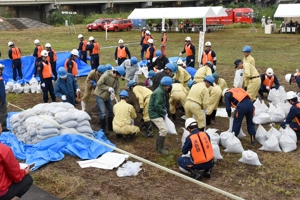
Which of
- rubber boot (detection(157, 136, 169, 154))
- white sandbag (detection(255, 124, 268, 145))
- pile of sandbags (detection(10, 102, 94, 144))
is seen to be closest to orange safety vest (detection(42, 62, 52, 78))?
pile of sandbags (detection(10, 102, 94, 144))

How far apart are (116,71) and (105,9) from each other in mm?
43566

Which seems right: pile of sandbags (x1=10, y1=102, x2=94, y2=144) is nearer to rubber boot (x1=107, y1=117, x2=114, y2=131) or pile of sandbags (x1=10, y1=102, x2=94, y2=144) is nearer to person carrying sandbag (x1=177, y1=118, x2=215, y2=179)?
rubber boot (x1=107, y1=117, x2=114, y2=131)

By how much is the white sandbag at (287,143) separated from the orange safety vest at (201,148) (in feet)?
6.58

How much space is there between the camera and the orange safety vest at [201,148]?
526cm

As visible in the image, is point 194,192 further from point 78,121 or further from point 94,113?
point 94,113

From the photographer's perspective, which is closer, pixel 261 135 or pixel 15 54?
pixel 261 135

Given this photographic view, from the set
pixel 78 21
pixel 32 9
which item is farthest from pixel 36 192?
pixel 32 9

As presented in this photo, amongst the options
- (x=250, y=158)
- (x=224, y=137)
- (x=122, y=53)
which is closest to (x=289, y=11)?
(x=122, y=53)

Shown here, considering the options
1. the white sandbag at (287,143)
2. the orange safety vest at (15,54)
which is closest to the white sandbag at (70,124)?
the white sandbag at (287,143)

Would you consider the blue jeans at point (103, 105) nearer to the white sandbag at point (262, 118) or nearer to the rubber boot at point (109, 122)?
the rubber boot at point (109, 122)

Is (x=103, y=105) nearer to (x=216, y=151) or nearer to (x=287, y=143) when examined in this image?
(x=216, y=151)

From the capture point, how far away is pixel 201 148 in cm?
530

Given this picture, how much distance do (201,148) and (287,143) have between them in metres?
2.24

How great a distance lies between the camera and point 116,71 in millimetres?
7555
